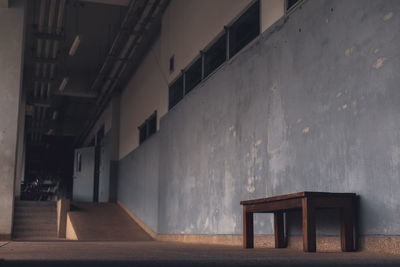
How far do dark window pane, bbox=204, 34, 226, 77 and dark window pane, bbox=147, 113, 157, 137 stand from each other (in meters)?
3.43

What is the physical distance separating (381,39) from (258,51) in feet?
6.61

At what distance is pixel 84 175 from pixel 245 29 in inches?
463

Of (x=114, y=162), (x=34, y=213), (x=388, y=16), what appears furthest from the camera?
(x=114, y=162)

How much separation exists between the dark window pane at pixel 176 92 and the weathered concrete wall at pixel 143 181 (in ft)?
3.55

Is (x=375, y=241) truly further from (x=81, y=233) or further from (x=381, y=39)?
(x=81, y=233)

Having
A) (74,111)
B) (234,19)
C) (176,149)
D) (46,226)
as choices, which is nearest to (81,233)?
(46,226)

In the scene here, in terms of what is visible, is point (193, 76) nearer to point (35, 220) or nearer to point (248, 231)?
point (248, 231)

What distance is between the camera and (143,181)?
36.1ft

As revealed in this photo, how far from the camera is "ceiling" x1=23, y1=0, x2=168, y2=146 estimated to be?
911 centimetres

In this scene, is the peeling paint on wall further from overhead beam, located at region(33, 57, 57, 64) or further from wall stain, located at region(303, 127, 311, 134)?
overhead beam, located at region(33, 57, 57, 64)

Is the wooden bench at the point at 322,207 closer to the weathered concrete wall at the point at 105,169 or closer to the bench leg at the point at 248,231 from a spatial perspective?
the bench leg at the point at 248,231

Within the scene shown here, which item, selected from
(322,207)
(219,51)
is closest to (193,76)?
(219,51)

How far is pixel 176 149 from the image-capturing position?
27.6ft

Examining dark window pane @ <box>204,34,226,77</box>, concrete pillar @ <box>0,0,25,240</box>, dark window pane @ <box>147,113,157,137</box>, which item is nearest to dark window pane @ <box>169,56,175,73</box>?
dark window pane @ <box>147,113,157,137</box>
